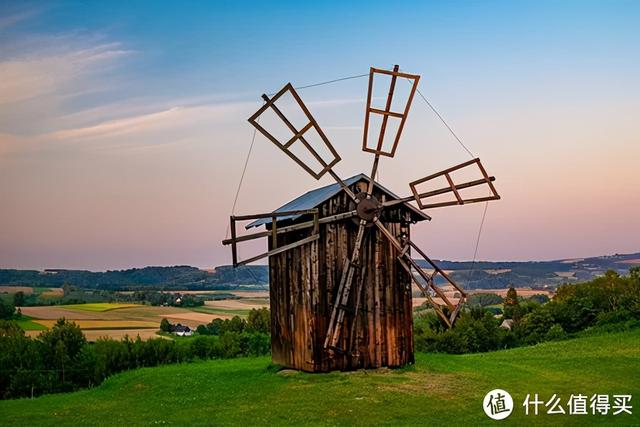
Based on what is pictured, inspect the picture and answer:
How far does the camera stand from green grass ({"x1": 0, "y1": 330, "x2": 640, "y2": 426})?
551 inches

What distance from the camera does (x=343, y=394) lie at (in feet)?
51.2

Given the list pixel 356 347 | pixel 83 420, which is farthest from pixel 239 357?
pixel 83 420

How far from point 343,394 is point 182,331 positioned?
13580 mm

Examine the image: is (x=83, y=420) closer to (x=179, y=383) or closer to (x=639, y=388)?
(x=179, y=383)

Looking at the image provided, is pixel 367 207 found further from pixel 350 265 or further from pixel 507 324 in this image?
pixel 507 324

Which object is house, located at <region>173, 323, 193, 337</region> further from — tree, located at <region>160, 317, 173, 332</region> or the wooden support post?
the wooden support post

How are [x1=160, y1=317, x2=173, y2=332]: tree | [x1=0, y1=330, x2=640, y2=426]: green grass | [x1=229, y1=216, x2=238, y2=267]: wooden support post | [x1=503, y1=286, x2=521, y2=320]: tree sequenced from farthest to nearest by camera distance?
[x1=503, y1=286, x2=521, y2=320]: tree → [x1=160, y1=317, x2=173, y2=332]: tree → [x1=229, y1=216, x2=238, y2=267]: wooden support post → [x1=0, y1=330, x2=640, y2=426]: green grass

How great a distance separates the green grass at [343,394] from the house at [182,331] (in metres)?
5.82

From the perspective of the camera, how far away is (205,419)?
14359 mm

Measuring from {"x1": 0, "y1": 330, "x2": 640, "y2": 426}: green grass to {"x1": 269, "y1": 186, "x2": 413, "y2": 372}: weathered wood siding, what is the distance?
Answer: 472 millimetres

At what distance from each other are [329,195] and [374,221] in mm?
1271

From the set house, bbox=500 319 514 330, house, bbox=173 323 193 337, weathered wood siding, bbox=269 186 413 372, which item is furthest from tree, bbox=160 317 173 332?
house, bbox=500 319 514 330

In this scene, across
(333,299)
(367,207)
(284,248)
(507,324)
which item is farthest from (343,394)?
(507,324)

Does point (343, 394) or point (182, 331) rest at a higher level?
point (182, 331)
